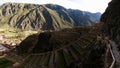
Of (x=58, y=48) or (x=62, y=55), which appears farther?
(x=58, y=48)

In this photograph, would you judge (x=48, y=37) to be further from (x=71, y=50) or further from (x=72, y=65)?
(x=72, y=65)

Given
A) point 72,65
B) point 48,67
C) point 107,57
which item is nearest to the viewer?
point 107,57

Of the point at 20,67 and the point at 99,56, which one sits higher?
the point at 99,56

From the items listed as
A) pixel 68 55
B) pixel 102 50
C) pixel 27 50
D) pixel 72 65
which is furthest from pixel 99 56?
pixel 27 50

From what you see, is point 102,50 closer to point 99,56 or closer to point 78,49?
point 99,56

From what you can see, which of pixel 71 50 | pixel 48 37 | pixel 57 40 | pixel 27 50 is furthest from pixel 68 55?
pixel 27 50

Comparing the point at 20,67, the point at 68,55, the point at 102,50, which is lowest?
the point at 20,67

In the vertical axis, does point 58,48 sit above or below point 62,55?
above

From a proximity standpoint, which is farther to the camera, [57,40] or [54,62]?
[57,40]

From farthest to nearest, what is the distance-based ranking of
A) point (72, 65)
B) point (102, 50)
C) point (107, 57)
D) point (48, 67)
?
point (48, 67) < point (72, 65) < point (102, 50) < point (107, 57)
